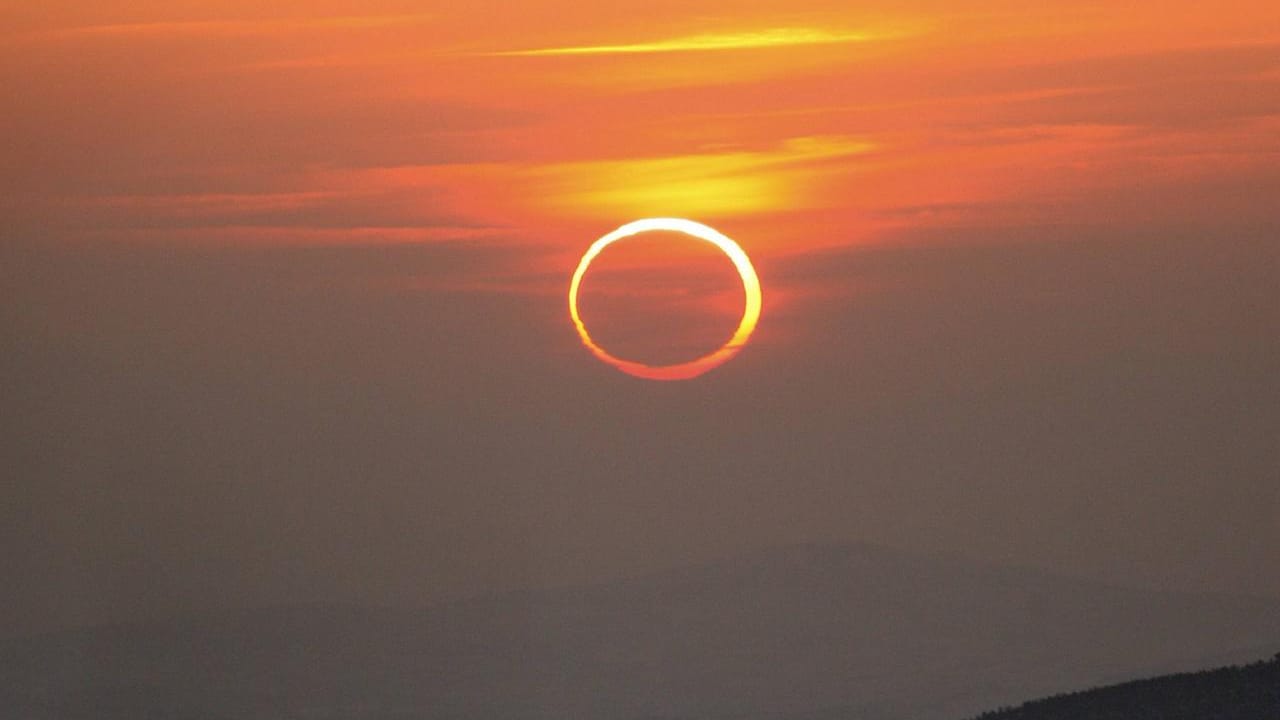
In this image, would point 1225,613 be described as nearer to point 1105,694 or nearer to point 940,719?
point 940,719

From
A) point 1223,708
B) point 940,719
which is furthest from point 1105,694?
point 940,719

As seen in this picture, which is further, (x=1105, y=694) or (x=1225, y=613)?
(x=1225, y=613)

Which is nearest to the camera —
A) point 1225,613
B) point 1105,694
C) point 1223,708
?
point 1223,708

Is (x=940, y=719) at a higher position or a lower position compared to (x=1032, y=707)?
higher

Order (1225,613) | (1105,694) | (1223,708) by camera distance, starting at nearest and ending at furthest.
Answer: (1223,708), (1105,694), (1225,613)

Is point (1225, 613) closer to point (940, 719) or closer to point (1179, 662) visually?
point (1179, 662)

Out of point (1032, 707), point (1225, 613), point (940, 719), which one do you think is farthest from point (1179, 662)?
point (1032, 707)
